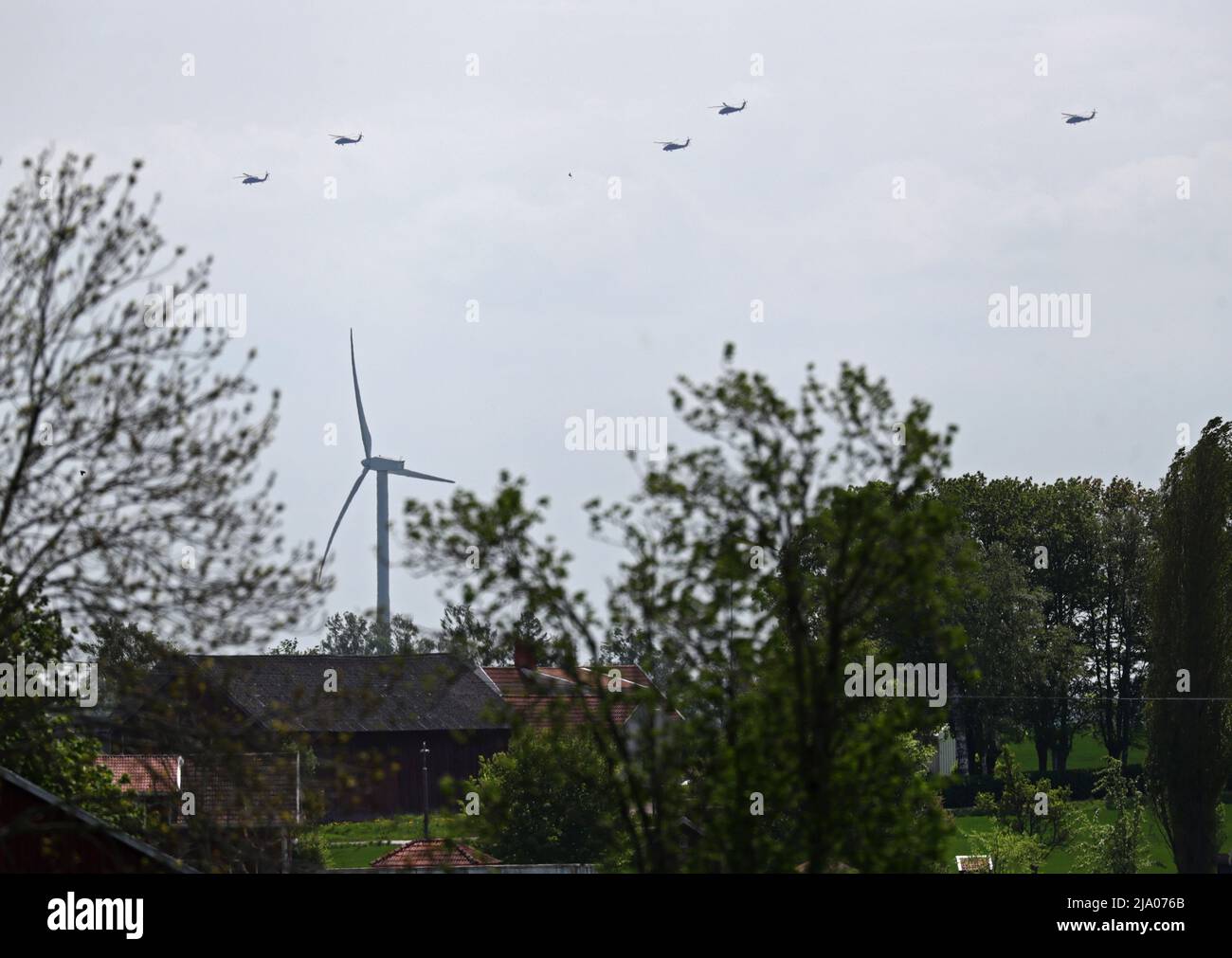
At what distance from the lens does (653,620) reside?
34.4ft

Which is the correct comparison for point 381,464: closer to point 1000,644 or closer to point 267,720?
point 1000,644

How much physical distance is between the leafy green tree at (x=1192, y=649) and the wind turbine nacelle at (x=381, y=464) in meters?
38.5

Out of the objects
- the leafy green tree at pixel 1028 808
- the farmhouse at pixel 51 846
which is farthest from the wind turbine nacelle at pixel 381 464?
the farmhouse at pixel 51 846

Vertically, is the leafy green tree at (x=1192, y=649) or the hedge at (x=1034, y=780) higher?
the leafy green tree at (x=1192, y=649)

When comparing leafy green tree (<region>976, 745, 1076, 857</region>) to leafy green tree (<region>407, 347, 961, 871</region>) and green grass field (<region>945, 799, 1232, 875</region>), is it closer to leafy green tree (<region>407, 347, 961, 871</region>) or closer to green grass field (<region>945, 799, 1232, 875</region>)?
green grass field (<region>945, 799, 1232, 875</region>)

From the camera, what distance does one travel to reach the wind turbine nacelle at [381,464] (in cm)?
7694

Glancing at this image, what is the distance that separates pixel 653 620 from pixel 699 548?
0.59 metres

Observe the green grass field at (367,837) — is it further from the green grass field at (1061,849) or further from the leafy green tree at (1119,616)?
the leafy green tree at (1119,616)

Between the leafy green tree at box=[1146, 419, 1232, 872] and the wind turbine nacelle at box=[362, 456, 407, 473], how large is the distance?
3853 cm

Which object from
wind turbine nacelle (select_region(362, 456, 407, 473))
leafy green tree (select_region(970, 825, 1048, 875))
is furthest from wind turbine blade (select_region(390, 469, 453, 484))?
leafy green tree (select_region(970, 825, 1048, 875))

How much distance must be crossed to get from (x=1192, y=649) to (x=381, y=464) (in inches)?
1608
